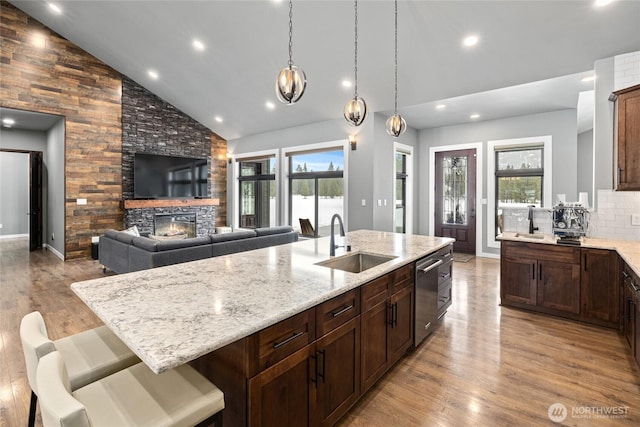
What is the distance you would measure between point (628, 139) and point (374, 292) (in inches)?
112

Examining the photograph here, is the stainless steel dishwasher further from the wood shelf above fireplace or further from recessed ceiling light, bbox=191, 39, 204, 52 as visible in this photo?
the wood shelf above fireplace

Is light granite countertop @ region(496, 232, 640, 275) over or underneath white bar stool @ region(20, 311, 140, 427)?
over

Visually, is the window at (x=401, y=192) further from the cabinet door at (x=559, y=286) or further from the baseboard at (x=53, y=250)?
the baseboard at (x=53, y=250)

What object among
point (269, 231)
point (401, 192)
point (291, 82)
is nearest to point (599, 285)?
point (291, 82)

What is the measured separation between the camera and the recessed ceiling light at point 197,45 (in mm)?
5258

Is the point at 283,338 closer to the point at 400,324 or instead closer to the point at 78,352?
the point at 78,352

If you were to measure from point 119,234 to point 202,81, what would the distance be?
3.61 meters

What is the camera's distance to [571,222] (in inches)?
136

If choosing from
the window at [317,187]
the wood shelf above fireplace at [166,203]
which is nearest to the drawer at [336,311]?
the window at [317,187]

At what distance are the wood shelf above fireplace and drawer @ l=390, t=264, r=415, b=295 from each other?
676cm

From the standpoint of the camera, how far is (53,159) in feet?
23.3

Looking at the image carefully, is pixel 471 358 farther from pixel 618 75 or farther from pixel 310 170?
pixel 310 170

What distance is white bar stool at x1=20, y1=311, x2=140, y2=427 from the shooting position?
1225mm

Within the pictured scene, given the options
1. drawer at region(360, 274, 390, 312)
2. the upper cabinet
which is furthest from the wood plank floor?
the upper cabinet
